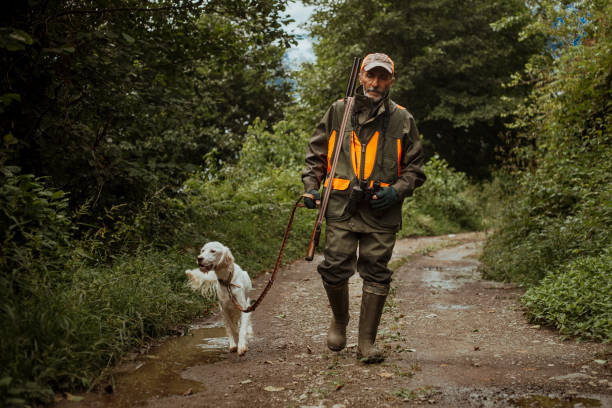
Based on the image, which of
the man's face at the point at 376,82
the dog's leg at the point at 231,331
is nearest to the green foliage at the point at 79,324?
the dog's leg at the point at 231,331

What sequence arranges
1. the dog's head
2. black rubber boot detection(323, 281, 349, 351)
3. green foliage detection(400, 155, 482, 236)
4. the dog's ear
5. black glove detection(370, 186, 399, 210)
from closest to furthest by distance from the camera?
black glove detection(370, 186, 399, 210) → black rubber boot detection(323, 281, 349, 351) → the dog's head → the dog's ear → green foliage detection(400, 155, 482, 236)

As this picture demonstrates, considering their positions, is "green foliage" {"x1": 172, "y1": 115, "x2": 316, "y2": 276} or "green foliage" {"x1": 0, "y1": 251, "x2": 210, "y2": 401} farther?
"green foliage" {"x1": 172, "y1": 115, "x2": 316, "y2": 276}

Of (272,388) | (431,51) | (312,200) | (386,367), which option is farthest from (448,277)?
(431,51)

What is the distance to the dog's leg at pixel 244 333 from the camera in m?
4.29

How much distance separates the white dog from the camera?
4340 mm

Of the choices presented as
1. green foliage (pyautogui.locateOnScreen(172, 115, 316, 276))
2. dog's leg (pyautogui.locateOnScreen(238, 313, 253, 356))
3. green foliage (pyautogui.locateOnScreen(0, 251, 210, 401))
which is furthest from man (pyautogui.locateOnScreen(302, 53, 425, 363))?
green foliage (pyautogui.locateOnScreen(172, 115, 316, 276))

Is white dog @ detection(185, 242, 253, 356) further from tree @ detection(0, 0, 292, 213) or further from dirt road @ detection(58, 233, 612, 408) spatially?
tree @ detection(0, 0, 292, 213)

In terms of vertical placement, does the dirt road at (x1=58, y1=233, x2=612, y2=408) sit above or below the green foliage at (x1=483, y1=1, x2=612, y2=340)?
below

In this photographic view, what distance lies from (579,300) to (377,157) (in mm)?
2591

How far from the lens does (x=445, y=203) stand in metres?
20.1

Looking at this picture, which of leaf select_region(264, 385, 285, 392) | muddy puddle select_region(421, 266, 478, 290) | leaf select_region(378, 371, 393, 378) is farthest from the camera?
muddy puddle select_region(421, 266, 478, 290)

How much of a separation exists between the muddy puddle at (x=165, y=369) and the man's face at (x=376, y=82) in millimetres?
2428

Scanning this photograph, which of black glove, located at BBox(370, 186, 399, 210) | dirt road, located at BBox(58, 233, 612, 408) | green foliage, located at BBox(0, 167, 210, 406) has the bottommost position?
dirt road, located at BBox(58, 233, 612, 408)

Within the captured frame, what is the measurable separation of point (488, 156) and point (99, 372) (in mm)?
27221
